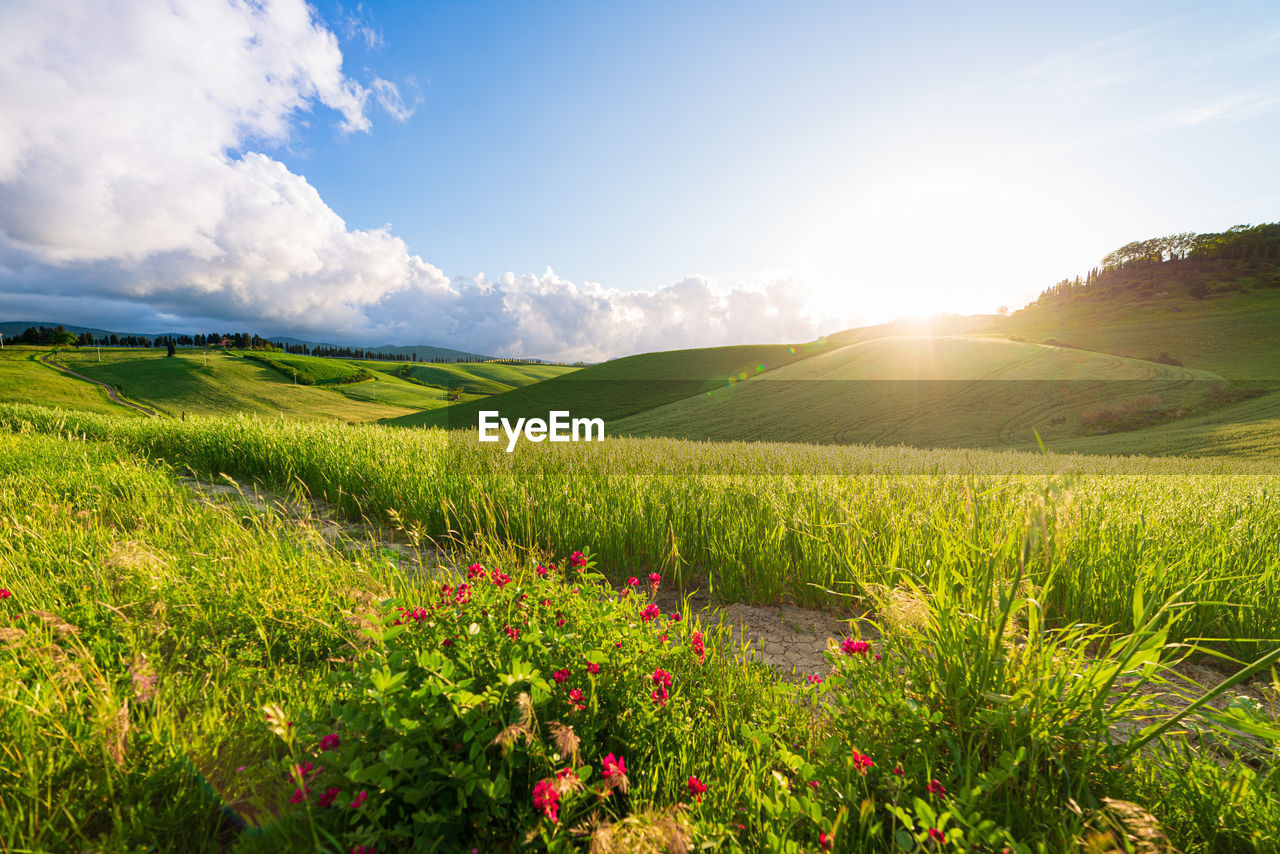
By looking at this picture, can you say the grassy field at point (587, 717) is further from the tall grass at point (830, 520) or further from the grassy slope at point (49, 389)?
the grassy slope at point (49, 389)

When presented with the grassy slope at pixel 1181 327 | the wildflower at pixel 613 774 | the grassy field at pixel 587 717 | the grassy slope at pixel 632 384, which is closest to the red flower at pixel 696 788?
the grassy field at pixel 587 717

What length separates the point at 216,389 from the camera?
57.6m

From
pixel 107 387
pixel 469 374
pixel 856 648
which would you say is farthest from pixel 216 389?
pixel 856 648

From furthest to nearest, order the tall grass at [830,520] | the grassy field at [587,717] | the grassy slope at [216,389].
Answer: the grassy slope at [216,389] < the tall grass at [830,520] < the grassy field at [587,717]

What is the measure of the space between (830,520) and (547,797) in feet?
12.8

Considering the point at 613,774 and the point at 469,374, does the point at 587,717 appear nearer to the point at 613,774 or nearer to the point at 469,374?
the point at 613,774

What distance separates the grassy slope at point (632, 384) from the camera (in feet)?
155

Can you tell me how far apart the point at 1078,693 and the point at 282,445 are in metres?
11.1

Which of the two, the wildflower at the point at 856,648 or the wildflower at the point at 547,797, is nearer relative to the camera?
the wildflower at the point at 547,797

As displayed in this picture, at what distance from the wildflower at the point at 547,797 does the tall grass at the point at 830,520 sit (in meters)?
1.77

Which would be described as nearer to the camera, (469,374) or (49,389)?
(49,389)

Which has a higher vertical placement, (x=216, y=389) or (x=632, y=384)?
(x=632, y=384)

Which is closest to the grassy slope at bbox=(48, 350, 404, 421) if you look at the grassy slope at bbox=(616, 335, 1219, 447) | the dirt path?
the dirt path

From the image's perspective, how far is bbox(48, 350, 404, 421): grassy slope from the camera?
2066 inches
